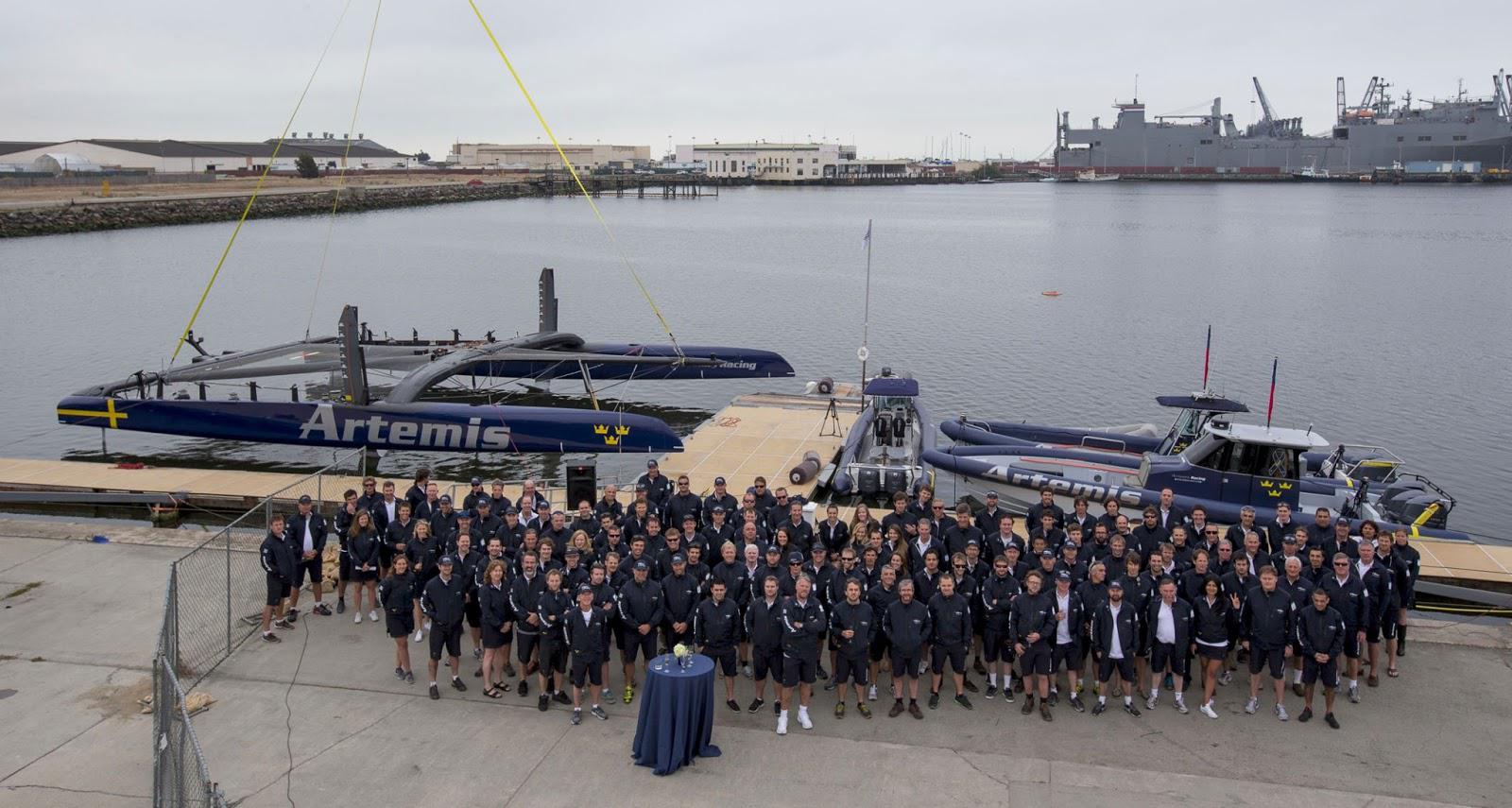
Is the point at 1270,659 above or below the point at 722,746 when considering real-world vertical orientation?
above

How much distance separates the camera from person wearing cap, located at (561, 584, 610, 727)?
8.84 m

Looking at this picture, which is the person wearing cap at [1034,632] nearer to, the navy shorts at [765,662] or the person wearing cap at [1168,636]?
the person wearing cap at [1168,636]

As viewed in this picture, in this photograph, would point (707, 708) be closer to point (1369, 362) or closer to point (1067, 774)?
point (1067, 774)

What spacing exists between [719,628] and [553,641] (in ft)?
4.71

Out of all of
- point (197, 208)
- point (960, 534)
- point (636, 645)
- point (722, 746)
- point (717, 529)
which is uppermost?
point (197, 208)

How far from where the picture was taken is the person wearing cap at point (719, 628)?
9.14 m

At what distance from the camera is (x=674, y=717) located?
8180 millimetres

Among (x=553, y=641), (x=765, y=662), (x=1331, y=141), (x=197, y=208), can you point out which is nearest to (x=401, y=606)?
(x=553, y=641)

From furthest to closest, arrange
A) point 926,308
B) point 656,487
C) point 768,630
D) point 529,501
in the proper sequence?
point 926,308, point 656,487, point 529,501, point 768,630

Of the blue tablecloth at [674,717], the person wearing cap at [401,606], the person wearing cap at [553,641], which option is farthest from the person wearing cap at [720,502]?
the blue tablecloth at [674,717]

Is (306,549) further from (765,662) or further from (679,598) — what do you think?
(765,662)

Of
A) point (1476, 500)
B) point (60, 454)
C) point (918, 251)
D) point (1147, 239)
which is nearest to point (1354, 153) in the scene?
point (1147, 239)

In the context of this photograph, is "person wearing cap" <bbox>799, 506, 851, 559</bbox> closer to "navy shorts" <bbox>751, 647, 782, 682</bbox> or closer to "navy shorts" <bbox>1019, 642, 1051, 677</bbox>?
"navy shorts" <bbox>751, 647, 782, 682</bbox>

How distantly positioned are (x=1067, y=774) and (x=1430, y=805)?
2.57 m
